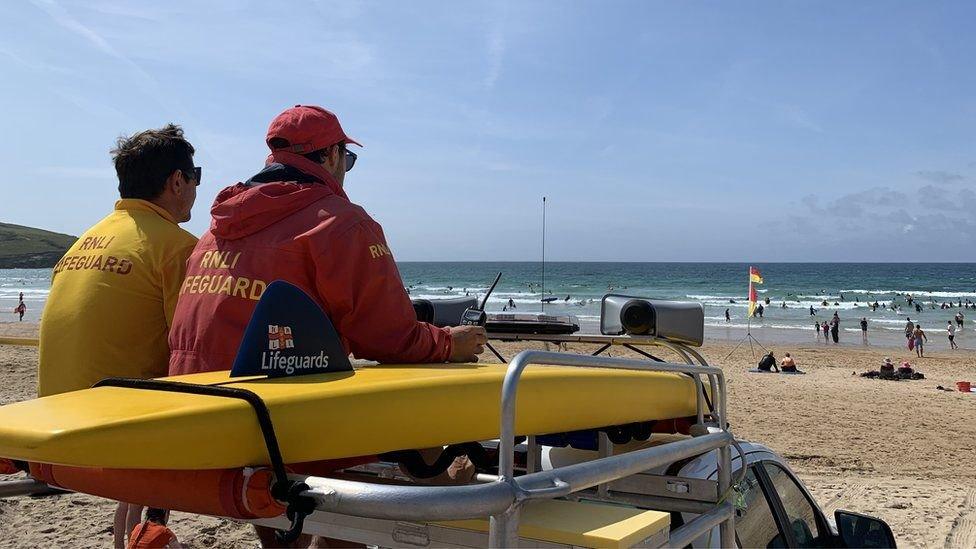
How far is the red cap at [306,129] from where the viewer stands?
98.2 inches

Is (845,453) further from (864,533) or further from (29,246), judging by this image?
(29,246)

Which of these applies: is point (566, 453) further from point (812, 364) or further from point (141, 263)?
point (812, 364)

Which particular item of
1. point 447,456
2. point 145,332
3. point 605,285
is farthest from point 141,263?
point 605,285

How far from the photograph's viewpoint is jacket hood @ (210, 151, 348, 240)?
87.8 inches

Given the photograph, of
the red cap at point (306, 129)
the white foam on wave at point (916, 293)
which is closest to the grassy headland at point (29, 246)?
the white foam on wave at point (916, 293)

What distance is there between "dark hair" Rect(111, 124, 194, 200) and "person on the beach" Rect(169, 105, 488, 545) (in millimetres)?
925

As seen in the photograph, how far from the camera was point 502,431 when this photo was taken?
4.80ft

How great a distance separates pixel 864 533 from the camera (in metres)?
3.20

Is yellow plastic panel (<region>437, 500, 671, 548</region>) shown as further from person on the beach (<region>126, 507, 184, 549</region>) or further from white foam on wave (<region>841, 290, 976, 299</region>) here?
white foam on wave (<region>841, 290, 976, 299</region>)

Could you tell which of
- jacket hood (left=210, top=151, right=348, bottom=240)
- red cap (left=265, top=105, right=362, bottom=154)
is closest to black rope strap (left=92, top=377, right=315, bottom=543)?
jacket hood (left=210, top=151, right=348, bottom=240)

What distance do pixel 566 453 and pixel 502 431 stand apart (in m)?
1.57

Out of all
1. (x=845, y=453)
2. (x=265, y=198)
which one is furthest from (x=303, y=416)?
Answer: (x=845, y=453)

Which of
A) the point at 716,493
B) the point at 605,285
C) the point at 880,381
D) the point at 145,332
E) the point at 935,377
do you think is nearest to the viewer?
the point at 716,493

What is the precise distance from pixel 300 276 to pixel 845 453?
996 cm
